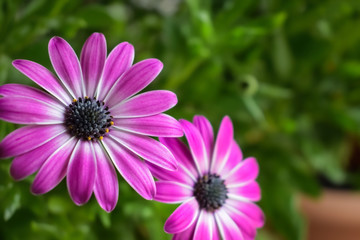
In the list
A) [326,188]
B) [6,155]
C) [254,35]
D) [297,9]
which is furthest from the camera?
[326,188]

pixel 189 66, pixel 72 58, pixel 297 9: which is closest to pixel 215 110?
pixel 189 66

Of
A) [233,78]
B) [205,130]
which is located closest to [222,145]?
[205,130]

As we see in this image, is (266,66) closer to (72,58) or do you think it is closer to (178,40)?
(178,40)

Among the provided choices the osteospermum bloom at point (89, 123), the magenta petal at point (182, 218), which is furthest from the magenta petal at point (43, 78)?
the magenta petal at point (182, 218)

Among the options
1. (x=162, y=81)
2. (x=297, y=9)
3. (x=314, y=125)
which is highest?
(x=297, y=9)

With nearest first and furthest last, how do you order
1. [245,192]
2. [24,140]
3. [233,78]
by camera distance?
[24,140], [245,192], [233,78]

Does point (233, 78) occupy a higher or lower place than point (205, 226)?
higher

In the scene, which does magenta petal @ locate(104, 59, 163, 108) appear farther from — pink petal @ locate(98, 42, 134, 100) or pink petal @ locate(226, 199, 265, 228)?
pink petal @ locate(226, 199, 265, 228)

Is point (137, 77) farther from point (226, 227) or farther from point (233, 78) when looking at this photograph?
point (233, 78)
